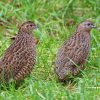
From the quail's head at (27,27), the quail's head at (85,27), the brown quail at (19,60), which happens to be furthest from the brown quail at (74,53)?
the quail's head at (27,27)

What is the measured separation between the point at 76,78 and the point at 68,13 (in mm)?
2864

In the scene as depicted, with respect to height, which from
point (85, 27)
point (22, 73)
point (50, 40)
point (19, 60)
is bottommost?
point (22, 73)

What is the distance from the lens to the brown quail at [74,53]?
888cm

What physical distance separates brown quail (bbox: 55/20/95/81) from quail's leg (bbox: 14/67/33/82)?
0.46m

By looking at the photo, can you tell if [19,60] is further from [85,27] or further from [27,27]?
[85,27]

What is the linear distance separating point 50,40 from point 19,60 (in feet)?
5.14

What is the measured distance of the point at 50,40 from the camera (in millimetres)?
10117

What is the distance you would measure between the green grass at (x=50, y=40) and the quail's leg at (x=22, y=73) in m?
0.08

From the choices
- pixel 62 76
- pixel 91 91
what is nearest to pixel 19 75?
pixel 62 76

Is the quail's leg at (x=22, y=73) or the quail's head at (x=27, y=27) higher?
the quail's head at (x=27, y=27)

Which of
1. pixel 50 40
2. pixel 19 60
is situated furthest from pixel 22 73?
pixel 50 40

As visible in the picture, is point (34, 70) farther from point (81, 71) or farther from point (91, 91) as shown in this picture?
point (91, 91)

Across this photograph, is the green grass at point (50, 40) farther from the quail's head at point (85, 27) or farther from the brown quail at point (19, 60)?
the quail's head at point (85, 27)

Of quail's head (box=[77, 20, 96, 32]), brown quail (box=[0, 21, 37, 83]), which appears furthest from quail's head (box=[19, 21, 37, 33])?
quail's head (box=[77, 20, 96, 32])
